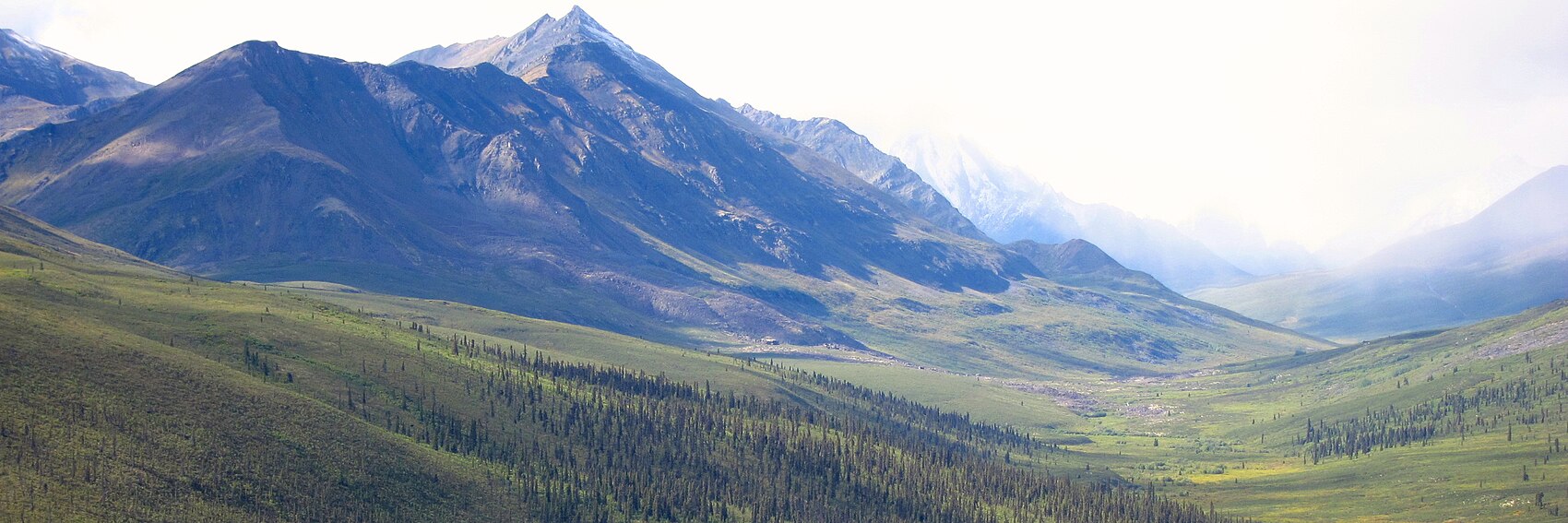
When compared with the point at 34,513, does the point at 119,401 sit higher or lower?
higher

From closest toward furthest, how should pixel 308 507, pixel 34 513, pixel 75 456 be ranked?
pixel 34 513 → pixel 75 456 → pixel 308 507

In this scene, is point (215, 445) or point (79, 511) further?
point (215, 445)

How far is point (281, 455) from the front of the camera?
198 m

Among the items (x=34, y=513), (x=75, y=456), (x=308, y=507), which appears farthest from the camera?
(x=308, y=507)

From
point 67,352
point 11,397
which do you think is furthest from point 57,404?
point 67,352

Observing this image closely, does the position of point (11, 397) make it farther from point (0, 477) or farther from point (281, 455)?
point (281, 455)

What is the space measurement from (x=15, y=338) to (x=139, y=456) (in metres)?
34.2

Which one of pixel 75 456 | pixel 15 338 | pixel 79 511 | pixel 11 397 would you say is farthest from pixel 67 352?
pixel 79 511

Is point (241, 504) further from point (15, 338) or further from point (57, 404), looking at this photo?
point (15, 338)

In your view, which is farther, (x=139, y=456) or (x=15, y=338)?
(x=15, y=338)

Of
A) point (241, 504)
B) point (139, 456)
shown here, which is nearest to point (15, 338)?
point (139, 456)

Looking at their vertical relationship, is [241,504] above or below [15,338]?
below

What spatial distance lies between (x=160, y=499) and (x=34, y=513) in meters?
18.7

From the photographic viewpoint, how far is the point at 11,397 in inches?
7042
